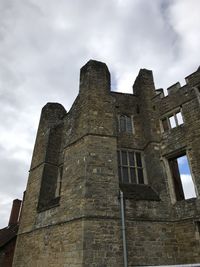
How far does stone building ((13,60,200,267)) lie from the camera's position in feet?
24.1

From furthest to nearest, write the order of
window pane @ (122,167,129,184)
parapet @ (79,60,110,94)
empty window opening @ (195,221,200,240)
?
1. parapet @ (79,60,110,94)
2. window pane @ (122,167,129,184)
3. empty window opening @ (195,221,200,240)

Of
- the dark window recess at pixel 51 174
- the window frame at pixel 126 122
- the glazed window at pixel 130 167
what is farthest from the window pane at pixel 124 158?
the dark window recess at pixel 51 174

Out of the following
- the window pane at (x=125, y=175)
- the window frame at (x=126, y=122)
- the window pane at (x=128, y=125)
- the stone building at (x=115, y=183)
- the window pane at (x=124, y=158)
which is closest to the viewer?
the stone building at (x=115, y=183)

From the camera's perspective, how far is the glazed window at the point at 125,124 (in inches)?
442

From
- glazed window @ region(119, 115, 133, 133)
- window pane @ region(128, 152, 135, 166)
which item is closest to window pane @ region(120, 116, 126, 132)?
glazed window @ region(119, 115, 133, 133)

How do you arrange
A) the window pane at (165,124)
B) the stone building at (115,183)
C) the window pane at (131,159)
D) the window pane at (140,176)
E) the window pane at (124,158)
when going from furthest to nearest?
the window pane at (165,124) < the window pane at (131,159) < the window pane at (124,158) < the window pane at (140,176) < the stone building at (115,183)

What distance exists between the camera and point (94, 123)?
939 cm

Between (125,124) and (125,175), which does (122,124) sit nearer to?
(125,124)

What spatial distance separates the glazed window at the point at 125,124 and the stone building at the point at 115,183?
0.06m

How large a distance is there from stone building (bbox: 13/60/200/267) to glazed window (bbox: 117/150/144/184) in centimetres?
5

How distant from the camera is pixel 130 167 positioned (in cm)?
1002

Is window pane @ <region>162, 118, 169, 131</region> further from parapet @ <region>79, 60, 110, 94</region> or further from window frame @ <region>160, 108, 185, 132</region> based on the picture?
parapet @ <region>79, 60, 110, 94</region>

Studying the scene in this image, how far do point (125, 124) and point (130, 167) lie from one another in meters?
2.47

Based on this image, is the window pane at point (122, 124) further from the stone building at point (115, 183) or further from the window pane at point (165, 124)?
the window pane at point (165, 124)
